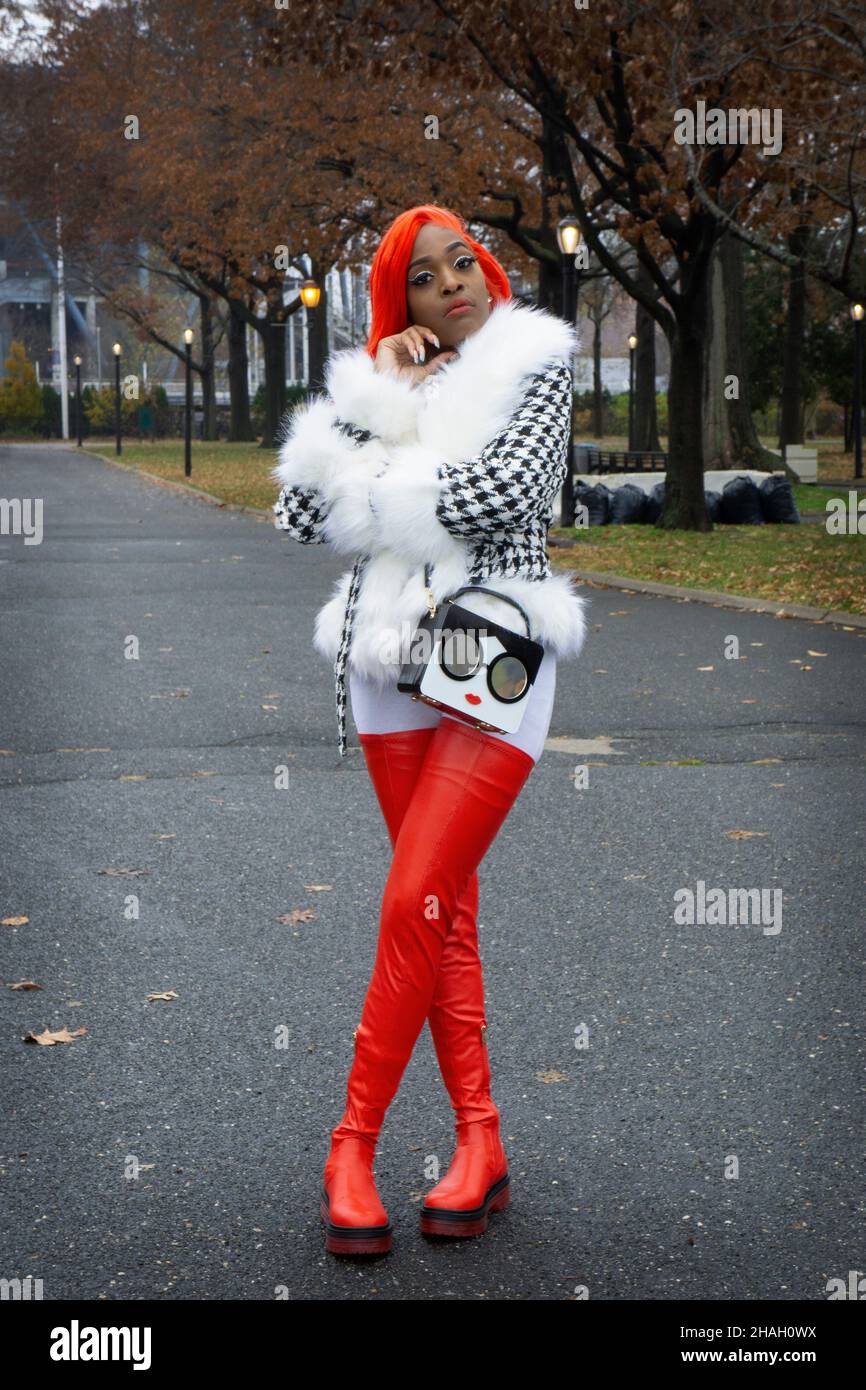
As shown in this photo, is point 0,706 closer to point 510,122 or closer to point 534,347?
point 534,347

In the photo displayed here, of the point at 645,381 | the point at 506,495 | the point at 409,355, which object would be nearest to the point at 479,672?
the point at 506,495

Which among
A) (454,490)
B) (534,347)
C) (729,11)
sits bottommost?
(454,490)

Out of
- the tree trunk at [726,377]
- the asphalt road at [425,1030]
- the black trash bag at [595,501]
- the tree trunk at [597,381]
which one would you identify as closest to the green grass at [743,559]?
the black trash bag at [595,501]

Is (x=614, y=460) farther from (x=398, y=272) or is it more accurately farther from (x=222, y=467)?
(x=398, y=272)

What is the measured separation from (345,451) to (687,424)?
1846 cm

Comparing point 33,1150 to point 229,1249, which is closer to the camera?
point 229,1249

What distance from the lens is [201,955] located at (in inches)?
201

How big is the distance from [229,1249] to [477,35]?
19204mm

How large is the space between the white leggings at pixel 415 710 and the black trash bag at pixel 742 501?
64.6 ft

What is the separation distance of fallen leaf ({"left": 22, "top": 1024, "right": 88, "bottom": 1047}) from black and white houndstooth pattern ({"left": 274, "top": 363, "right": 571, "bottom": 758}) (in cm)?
153

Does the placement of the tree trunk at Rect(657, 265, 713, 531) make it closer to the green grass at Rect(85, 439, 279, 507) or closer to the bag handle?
the green grass at Rect(85, 439, 279, 507)

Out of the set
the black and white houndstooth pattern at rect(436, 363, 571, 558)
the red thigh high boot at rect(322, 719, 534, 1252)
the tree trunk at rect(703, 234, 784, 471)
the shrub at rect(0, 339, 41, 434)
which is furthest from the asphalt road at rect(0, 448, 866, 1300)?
the shrub at rect(0, 339, 41, 434)

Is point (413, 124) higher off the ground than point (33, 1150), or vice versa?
point (413, 124)
